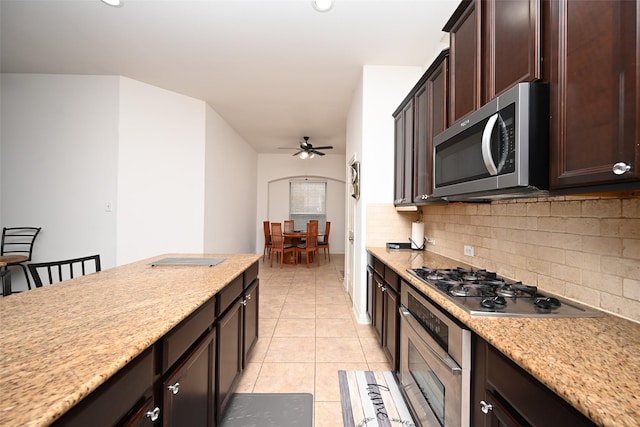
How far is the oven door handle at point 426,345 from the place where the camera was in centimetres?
100

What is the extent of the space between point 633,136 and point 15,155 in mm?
5510

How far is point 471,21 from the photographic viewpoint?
1366mm

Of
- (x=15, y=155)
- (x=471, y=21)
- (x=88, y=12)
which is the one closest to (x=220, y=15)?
(x=88, y=12)

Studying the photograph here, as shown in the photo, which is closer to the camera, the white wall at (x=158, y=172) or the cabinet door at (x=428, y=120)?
the cabinet door at (x=428, y=120)

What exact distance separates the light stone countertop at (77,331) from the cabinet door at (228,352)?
0.28 m

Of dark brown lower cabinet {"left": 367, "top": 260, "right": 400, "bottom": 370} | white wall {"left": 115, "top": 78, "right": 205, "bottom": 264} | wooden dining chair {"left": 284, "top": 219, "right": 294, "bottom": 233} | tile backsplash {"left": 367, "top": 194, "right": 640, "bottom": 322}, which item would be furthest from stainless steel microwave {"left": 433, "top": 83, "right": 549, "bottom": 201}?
wooden dining chair {"left": 284, "top": 219, "right": 294, "bottom": 233}

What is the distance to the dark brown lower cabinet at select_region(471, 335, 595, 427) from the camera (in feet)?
2.02

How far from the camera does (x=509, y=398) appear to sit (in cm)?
77

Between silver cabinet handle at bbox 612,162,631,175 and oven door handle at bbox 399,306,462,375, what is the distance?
79 centimetres

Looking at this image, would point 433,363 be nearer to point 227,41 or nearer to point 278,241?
point 227,41

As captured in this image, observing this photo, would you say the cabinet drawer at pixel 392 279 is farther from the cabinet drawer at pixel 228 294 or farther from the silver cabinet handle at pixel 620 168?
the silver cabinet handle at pixel 620 168

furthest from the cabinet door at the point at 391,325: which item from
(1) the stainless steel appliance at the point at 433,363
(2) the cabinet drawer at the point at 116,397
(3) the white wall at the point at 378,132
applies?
(2) the cabinet drawer at the point at 116,397

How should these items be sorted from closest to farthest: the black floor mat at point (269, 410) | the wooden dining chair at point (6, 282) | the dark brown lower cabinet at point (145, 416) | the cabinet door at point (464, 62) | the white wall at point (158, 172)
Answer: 1. the dark brown lower cabinet at point (145, 416)
2. the wooden dining chair at point (6, 282)
3. the cabinet door at point (464, 62)
4. the black floor mat at point (269, 410)
5. the white wall at point (158, 172)

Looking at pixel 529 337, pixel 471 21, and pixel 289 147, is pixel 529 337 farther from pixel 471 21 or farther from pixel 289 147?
pixel 289 147
